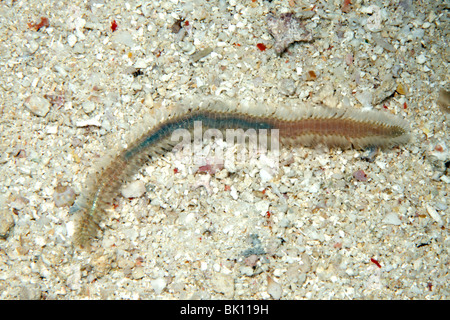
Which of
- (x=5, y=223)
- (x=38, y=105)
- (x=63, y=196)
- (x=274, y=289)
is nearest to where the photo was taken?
(x=274, y=289)

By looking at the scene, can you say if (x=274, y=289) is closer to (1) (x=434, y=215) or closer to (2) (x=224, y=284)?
(2) (x=224, y=284)

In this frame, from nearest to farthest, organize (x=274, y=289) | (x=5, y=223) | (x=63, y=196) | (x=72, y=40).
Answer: (x=274, y=289) → (x=5, y=223) → (x=63, y=196) → (x=72, y=40)

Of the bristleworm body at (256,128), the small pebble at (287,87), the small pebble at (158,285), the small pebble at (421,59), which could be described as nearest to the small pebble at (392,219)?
the bristleworm body at (256,128)

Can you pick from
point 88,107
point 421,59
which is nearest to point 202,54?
point 88,107

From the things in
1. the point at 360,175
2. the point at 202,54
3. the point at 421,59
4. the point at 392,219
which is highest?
the point at 202,54

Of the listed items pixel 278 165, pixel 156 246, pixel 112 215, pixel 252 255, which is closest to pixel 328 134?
pixel 278 165

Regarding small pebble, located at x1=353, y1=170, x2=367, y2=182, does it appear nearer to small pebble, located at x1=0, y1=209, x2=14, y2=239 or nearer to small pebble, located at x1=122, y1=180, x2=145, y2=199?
small pebble, located at x1=122, y1=180, x2=145, y2=199

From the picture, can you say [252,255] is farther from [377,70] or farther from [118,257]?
[377,70]
